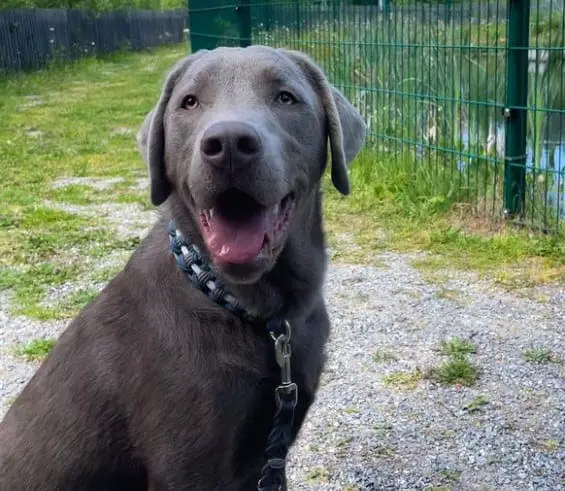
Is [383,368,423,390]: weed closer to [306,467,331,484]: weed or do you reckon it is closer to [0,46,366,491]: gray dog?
[306,467,331,484]: weed

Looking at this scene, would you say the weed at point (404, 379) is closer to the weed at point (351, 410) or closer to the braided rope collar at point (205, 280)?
the weed at point (351, 410)

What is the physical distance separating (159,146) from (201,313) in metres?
0.58

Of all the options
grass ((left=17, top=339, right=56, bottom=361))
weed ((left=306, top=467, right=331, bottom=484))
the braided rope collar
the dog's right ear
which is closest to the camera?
the braided rope collar

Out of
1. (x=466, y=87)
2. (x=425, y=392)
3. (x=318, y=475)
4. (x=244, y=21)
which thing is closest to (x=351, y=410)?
(x=425, y=392)

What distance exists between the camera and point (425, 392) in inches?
157

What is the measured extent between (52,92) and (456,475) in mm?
16414

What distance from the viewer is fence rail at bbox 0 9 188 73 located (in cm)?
2191

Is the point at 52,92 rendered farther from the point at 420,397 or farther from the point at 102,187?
the point at 420,397

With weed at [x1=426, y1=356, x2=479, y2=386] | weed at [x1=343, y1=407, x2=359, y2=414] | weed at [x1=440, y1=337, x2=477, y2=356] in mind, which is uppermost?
weed at [x1=440, y1=337, x2=477, y2=356]

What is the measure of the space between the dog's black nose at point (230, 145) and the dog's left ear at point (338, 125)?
514mm

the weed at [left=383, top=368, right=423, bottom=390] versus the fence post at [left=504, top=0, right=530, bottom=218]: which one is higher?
the fence post at [left=504, top=0, right=530, bottom=218]

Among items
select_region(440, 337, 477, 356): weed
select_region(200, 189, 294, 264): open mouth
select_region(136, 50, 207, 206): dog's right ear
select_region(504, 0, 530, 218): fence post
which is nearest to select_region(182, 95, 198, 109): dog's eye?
select_region(136, 50, 207, 206): dog's right ear

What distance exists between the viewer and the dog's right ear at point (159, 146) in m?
2.73

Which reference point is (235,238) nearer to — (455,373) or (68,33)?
(455,373)
